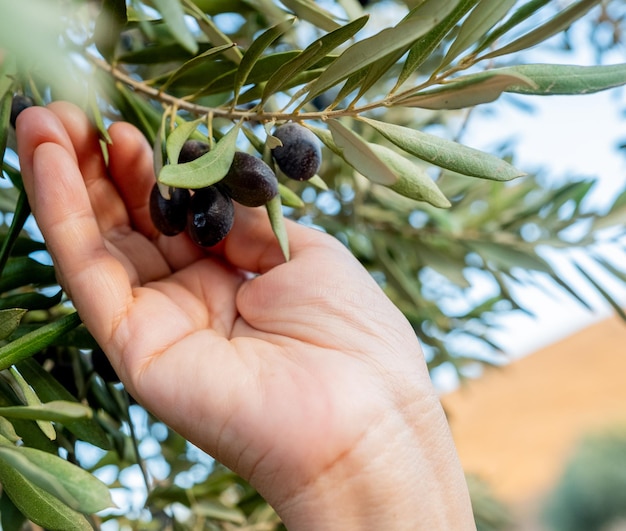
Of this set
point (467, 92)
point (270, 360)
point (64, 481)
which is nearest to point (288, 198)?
point (270, 360)

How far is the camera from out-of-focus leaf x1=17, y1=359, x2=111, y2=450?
60 cm

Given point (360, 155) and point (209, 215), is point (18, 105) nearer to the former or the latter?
point (209, 215)

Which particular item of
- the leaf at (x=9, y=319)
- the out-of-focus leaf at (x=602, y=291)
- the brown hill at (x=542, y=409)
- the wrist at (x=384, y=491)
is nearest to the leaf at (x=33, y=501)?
the leaf at (x=9, y=319)

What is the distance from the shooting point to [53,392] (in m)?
0.60

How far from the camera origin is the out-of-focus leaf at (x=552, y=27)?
0.39 meters

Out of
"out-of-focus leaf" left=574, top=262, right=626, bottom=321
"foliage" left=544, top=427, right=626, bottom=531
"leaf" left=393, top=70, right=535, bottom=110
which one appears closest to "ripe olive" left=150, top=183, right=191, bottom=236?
"leaf" left=393, top=70, right=535, bottom=110

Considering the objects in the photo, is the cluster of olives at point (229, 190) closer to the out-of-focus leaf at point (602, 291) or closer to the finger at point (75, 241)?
the finger at point (75, 241)

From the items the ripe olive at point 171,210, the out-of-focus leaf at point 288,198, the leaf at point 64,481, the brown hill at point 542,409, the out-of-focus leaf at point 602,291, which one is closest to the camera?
the leaf at point 64,481

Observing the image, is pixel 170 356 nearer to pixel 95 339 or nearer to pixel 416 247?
pixel 95 339

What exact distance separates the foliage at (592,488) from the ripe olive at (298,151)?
6146 mm

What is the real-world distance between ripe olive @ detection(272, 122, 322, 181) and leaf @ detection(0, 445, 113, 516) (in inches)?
11.9

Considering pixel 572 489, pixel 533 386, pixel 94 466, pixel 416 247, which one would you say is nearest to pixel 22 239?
pixel 94 466

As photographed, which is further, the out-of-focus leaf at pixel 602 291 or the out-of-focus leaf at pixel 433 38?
the out-of-focus leaf at pixel 602 291

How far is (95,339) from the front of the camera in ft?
2.05
